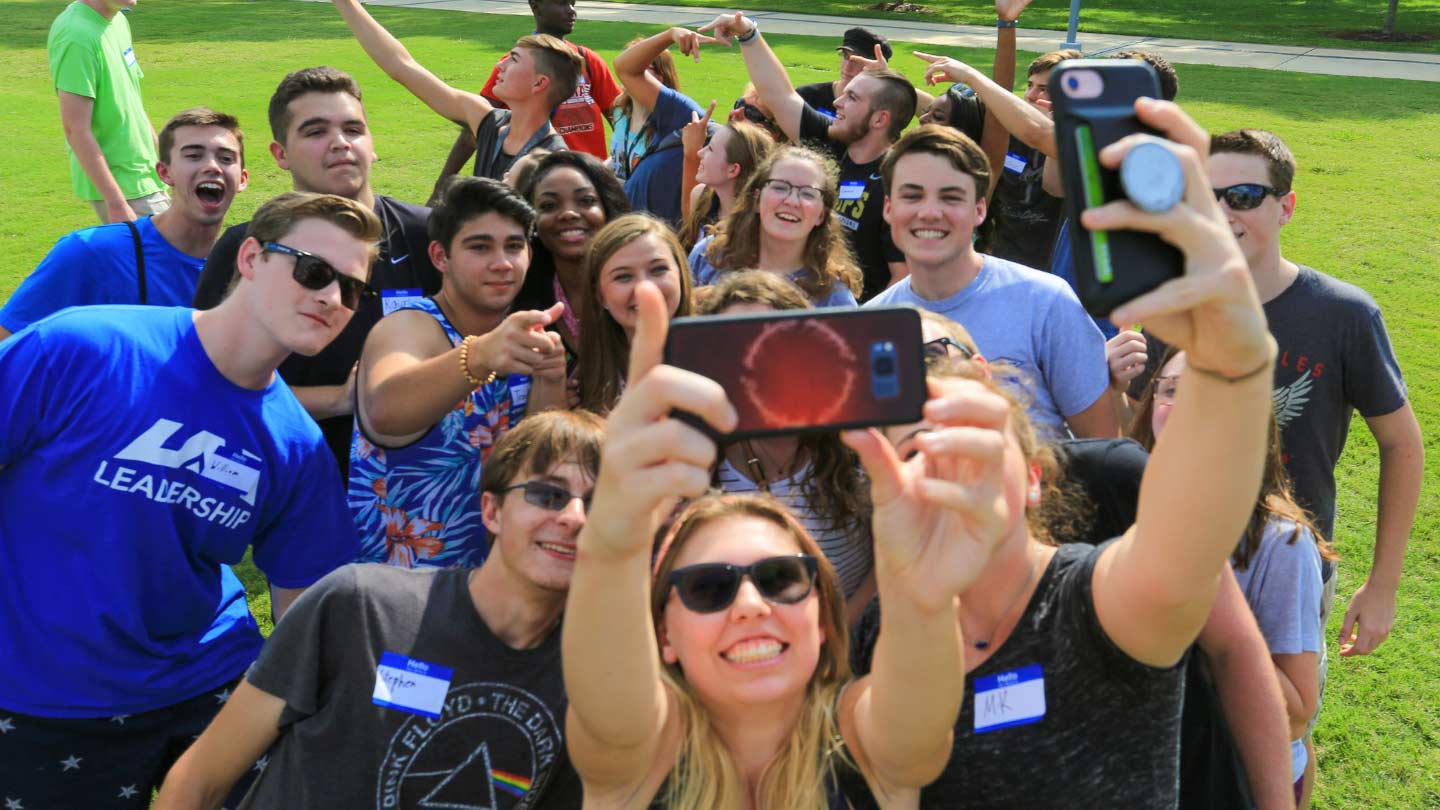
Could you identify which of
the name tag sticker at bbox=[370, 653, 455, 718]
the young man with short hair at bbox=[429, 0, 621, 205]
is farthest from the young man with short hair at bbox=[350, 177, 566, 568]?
the young man with short hair at bbox=[429, 0, 621, 205]

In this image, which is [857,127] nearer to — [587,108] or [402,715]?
[587,108]

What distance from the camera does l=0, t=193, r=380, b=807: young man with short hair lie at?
2973mm

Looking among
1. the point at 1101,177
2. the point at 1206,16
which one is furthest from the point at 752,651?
the point at 1206,16

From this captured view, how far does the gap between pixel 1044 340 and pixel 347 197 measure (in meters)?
2.56

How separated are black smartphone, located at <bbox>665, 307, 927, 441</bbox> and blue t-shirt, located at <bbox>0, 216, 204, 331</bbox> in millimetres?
3548

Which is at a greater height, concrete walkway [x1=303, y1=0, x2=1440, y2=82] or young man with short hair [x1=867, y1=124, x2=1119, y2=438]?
young man with short hair [x1=867, y1=124, x2=1119, y2=438]

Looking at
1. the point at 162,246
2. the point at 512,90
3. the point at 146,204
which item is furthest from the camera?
the point at 146,204

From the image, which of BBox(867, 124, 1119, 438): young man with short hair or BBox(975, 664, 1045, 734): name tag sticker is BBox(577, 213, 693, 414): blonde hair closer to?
BBox(867, 124, 1119, 438): young man with short hair

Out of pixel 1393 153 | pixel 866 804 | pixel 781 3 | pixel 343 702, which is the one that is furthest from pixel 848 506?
pixel 781 3

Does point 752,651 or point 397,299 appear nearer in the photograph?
point 752,651

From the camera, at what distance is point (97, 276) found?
4.47m

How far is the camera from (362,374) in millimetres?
3533

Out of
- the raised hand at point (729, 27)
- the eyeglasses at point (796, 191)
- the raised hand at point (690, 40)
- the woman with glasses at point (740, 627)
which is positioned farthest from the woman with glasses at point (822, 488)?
the raised hand at point (690, 40)

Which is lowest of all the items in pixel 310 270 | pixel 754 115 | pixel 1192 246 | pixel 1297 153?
pixel 1297 153
